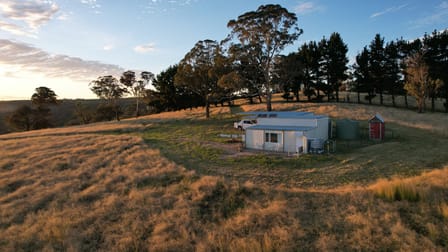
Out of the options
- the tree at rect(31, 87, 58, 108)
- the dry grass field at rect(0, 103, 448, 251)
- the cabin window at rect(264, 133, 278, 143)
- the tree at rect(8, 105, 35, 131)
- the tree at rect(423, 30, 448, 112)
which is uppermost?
the tree at rect(423, 30, 448, 112)

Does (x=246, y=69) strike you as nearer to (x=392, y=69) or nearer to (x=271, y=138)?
(x=271, y=138)

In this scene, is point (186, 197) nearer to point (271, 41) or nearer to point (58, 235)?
point (58, 235)

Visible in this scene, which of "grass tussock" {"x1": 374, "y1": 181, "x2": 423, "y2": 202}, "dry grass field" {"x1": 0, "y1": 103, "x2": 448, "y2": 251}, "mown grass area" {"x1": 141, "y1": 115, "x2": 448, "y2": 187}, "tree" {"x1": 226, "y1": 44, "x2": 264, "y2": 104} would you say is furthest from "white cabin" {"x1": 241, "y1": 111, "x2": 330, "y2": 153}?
"tree" {"x1": 226, "y1": 44, "x2": 264, "y2": 104}

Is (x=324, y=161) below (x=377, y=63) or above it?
below

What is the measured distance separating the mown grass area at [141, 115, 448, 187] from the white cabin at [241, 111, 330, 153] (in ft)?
5.05

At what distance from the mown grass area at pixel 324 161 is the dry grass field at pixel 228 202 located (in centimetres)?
7

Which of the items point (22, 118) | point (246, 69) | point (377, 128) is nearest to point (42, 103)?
point (22, 118)

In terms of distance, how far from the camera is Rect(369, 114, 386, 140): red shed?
2280 cm

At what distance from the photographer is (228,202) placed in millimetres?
9492

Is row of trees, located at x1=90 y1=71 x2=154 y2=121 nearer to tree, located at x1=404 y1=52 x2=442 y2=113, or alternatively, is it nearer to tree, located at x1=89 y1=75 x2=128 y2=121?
tree, located at x1=89 y1=75 x2=128 y2=121

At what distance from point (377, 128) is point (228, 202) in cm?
2023

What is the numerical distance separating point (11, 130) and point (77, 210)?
6466 centimetres

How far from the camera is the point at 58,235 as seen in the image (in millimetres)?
7750

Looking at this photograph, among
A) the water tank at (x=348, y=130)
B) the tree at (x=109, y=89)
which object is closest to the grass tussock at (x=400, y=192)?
the water tank at (x=348, y=130)
